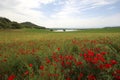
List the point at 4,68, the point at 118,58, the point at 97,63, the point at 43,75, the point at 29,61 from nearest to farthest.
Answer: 1. the point at 43,75
2. the point at 97,63
3. the point at 118,58
4. the point at 4,68
5. the point at 29,61

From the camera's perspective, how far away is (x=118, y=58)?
3883 mm

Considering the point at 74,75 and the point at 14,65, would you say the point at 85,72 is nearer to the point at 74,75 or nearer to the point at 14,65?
the point at 74,75

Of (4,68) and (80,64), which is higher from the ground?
(80,64)

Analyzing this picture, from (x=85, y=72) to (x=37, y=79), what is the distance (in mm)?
1183

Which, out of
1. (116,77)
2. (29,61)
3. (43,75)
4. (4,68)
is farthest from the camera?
(29,61)

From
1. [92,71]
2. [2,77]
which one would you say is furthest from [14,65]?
[92,71]

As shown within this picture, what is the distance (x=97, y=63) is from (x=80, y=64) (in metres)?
0.40

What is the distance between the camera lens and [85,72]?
3.44 metres

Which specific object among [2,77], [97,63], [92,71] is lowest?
[2,77]

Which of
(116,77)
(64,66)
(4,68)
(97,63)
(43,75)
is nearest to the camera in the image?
(116,77)

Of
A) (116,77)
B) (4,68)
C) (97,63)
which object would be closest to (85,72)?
(97,63)

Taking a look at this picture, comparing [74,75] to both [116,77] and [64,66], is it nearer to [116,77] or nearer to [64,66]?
[64,66]

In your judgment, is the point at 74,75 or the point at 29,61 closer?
the point at 74,75

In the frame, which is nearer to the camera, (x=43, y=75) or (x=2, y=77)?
(x=43, y=75)
